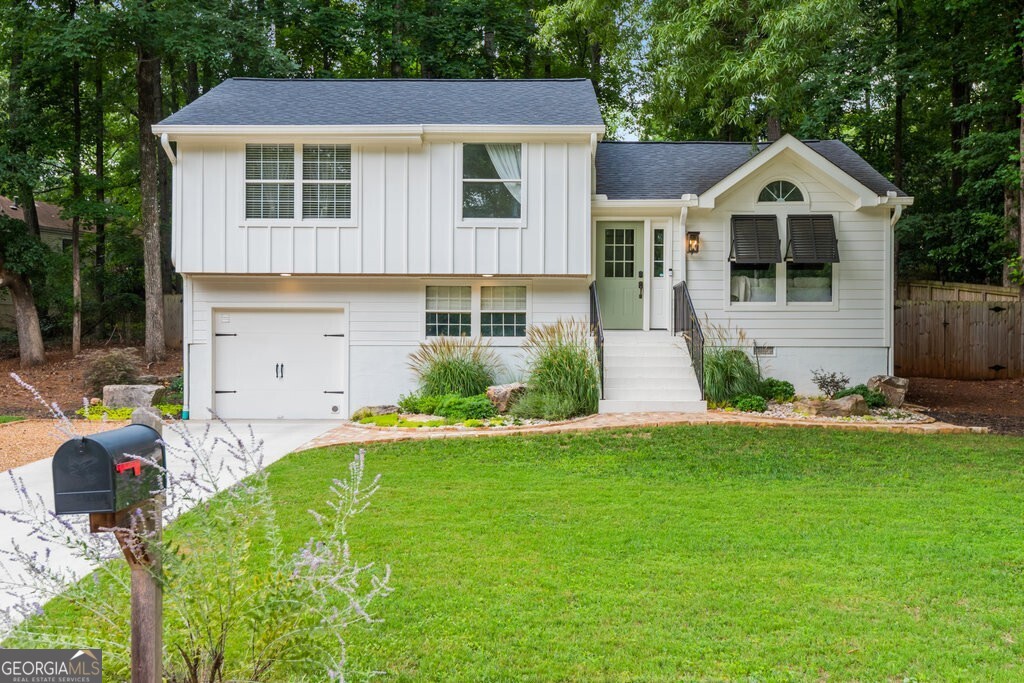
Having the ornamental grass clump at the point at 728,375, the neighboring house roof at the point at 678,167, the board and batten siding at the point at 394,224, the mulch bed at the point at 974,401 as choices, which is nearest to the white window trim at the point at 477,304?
the board and batten siding at the point at 394,224

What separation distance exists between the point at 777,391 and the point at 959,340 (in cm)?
685

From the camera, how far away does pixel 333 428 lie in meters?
10.7

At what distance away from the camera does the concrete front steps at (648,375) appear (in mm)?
10531

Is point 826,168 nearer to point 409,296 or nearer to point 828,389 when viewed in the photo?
point 828,389

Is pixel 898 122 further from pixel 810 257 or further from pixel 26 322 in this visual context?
pixel 26 322

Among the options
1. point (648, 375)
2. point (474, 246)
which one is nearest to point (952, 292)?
point (648, 375)

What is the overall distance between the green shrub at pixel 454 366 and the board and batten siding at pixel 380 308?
24 centimetres

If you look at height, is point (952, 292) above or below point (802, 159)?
below

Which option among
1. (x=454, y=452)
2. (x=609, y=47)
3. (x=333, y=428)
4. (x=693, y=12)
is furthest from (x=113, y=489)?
(x=609, y=47)

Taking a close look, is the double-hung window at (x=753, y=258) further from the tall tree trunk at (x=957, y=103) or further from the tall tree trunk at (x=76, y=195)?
the tall tree trunk at (x=76, y=195)

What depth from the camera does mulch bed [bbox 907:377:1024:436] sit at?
10375mm

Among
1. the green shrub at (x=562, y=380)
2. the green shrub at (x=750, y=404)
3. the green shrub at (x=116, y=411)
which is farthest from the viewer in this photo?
the green shrub at (x=116, y=411)

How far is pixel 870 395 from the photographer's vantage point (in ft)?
37.8

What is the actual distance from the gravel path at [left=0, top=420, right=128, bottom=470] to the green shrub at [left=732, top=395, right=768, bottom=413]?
319 inches
